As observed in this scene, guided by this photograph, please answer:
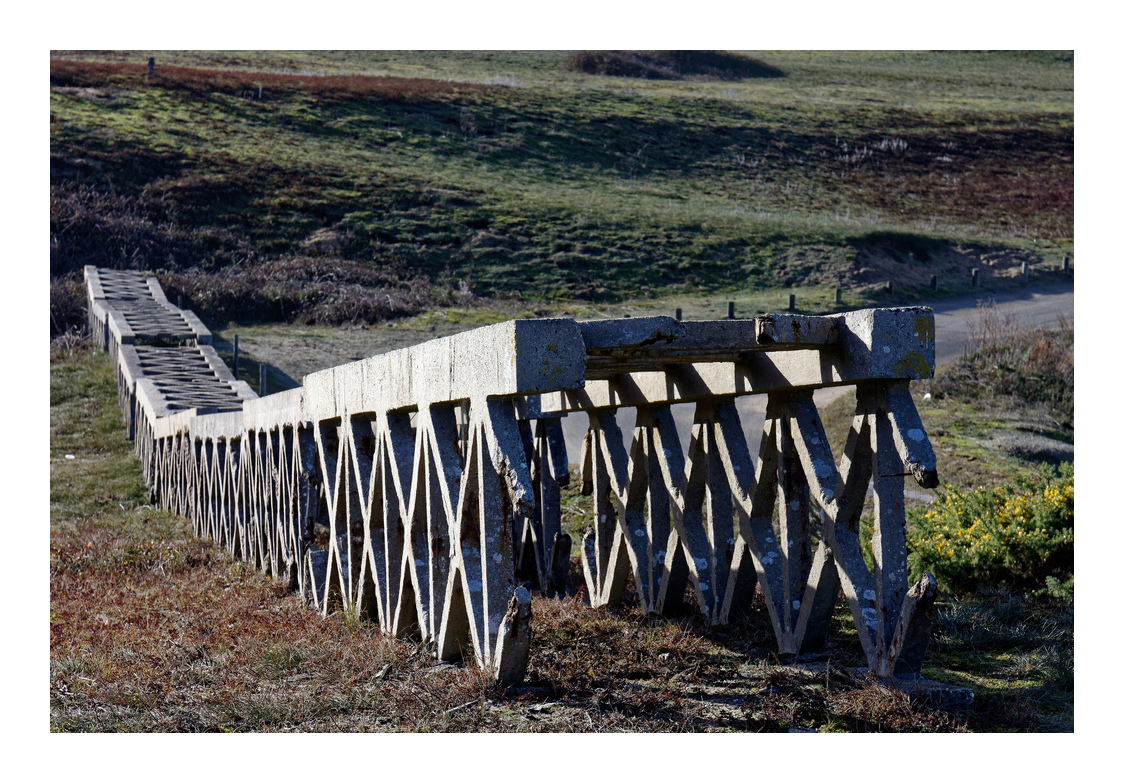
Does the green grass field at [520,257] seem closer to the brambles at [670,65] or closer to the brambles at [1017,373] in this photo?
the brambles at [1017,373]

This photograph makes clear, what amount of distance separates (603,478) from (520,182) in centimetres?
3115

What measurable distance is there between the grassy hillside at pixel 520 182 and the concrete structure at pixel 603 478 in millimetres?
16655

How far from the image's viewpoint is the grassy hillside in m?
27.5

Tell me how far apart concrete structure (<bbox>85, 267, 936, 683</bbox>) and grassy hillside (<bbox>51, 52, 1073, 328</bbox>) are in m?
16.7

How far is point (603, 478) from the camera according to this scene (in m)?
7.48

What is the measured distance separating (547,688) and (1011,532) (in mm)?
4432

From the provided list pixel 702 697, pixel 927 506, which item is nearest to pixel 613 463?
pixel 702 697

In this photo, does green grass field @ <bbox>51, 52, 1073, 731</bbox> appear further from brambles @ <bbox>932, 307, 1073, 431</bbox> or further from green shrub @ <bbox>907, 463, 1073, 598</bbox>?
green shrub @ <bbox>907, 463, 1073, 598</bbox>

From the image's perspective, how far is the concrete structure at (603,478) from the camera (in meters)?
4.50

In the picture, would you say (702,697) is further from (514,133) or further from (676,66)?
(676,66)

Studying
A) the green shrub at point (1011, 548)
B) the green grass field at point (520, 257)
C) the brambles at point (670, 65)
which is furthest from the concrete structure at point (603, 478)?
→ the brambles at point (670, 65)

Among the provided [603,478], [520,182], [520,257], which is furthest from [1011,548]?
[520,182]

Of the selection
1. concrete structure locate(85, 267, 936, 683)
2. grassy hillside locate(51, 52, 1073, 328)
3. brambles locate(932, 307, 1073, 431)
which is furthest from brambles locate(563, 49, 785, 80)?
concrete structure locate(85, 267, 936, 683)

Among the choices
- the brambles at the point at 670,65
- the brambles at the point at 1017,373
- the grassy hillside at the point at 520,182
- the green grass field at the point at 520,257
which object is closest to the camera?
the green grass field at the point at 520,257
